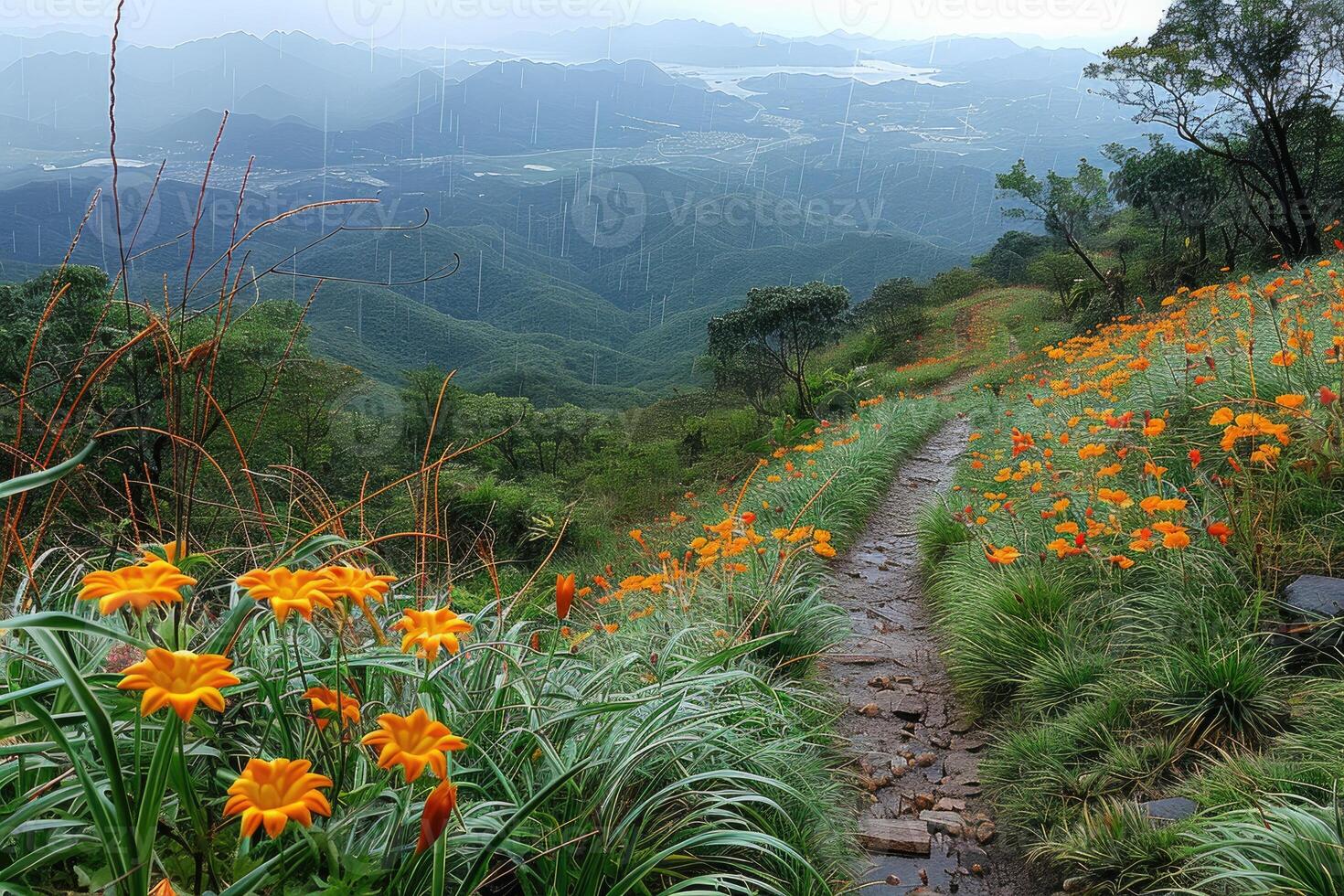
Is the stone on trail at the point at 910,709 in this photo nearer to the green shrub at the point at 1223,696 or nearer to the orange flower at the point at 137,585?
the green shrub at the point at 1223,696

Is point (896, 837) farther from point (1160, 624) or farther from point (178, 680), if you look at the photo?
point (178, 680)

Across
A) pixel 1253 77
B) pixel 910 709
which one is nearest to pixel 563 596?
pixel 910 709

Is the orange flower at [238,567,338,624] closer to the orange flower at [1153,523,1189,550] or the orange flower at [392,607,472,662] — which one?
the orange flower at [392,607,472,662]

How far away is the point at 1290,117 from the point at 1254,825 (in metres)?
19.2

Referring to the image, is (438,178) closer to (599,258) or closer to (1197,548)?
(599,258)

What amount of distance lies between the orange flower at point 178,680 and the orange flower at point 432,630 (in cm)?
26

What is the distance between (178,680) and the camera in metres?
0.91

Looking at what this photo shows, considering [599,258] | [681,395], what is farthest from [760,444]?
[599,258]

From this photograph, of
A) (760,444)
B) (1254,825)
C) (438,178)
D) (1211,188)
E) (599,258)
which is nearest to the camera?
(1254,825)

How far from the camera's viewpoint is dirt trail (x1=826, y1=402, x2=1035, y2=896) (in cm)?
220

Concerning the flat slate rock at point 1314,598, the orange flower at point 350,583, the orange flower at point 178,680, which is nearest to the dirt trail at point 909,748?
the flat slate rock at point 1314,598

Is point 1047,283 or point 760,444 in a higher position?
point 1047,283

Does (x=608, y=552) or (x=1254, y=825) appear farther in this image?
(x=608, y=552)

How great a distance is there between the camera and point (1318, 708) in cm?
205
